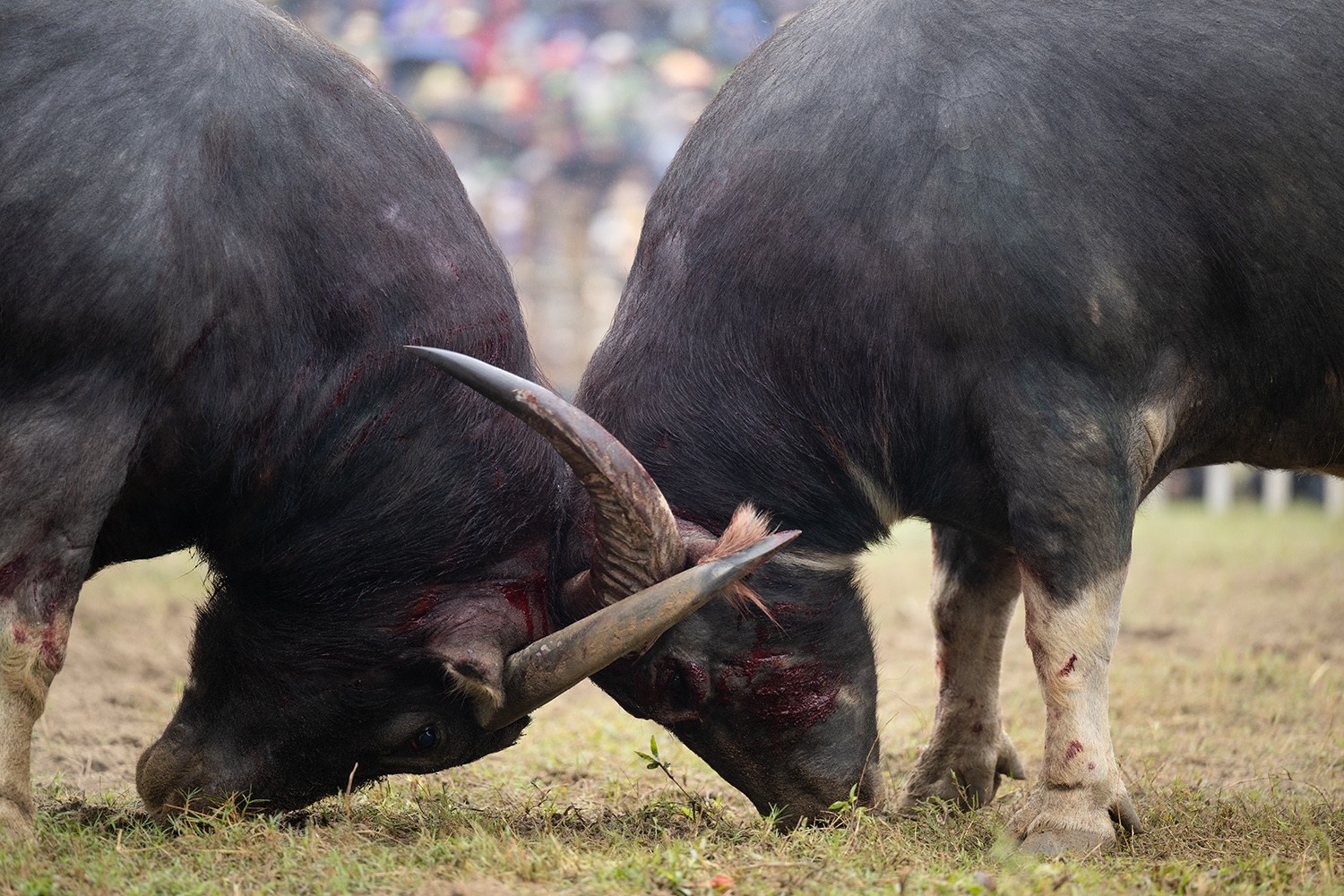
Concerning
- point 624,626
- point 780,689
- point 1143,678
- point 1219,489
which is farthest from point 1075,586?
point 1219,489

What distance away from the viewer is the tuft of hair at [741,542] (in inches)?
150

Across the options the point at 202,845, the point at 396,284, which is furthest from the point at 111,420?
the point at 202,845

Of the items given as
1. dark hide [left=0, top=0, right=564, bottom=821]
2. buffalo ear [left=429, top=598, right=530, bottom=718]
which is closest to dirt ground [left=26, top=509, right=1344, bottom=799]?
dark hide [left=0, top=0, right=564, bottom=821]

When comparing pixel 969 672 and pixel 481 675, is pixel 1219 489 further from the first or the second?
pixel 481 675

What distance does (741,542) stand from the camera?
3.82m

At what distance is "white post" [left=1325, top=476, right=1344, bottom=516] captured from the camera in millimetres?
14478

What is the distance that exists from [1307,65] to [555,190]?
13.8 m

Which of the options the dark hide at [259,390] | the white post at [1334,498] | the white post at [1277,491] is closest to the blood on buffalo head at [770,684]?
the dark hide at [259,390]

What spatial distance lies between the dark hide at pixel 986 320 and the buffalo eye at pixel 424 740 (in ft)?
1.84

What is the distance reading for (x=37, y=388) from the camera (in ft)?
11.9

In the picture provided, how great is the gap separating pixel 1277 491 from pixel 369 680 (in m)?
14.1

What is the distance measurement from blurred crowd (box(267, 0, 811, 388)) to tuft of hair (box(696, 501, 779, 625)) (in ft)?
42.3

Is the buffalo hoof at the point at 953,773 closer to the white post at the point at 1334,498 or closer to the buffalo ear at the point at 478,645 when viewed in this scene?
the buffalo ear at the point at 478,645

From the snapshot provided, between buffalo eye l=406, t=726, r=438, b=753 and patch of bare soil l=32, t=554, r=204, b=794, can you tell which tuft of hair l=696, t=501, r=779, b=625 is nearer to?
buffalo eye l=406, t=726, r=438, b=753
